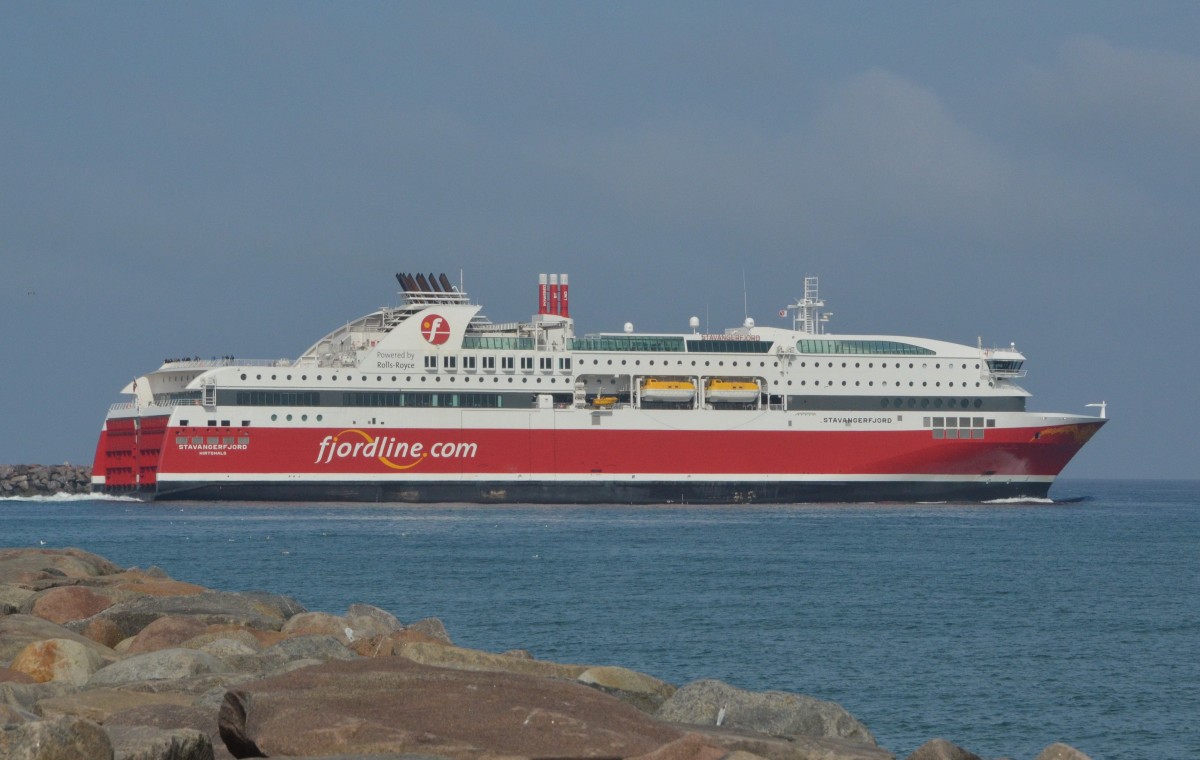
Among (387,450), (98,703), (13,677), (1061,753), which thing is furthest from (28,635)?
(387,450)

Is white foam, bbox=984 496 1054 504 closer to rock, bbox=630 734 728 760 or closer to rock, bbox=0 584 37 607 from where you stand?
rock, bbox=0 584 37 607

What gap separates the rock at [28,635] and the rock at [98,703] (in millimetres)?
2237

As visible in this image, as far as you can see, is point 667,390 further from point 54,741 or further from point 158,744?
point 54,741

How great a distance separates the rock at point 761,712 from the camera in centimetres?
1088

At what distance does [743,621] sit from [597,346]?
26.8m

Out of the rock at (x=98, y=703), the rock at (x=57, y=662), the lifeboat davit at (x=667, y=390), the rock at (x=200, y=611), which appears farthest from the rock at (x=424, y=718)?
the lifeboat davit at (x=667, y=390)

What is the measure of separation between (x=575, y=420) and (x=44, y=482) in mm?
30103

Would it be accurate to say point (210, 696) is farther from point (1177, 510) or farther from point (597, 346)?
point (1177, 510)

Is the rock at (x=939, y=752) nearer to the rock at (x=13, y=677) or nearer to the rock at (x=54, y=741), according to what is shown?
the rock at (x=54, y=741)

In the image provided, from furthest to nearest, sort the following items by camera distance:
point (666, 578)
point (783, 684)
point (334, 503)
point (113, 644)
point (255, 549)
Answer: point (334, 503), point (255, 549), point (666, 578), point (783, 684), point (113, 644)

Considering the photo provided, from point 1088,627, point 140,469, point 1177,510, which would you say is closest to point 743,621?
point 1088,627

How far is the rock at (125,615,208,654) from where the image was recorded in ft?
43.0

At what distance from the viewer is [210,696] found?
391 inches

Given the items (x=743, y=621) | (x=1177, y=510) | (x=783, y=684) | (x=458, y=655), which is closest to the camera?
(x=458, y=655)
